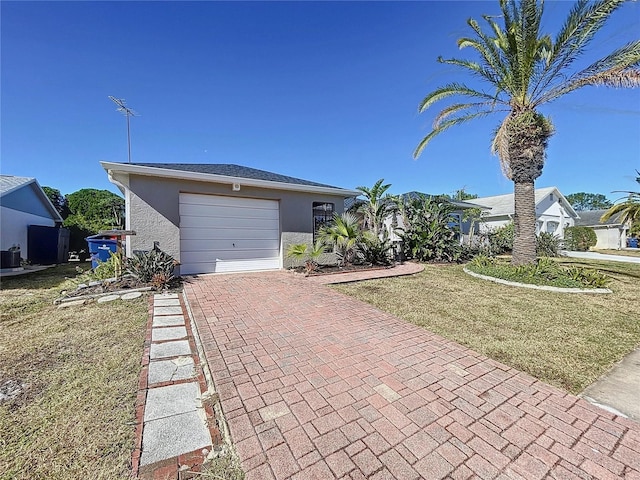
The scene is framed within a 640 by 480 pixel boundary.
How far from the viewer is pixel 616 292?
6.92 metres

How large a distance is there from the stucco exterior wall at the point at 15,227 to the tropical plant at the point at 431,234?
17.2 metres

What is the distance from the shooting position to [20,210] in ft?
41.2

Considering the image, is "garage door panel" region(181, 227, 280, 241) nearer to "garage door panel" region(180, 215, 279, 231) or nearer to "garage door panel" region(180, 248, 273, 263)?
"garage door panel" region(180, 215, 279, 231)

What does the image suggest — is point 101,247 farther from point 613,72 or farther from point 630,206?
point 630,206

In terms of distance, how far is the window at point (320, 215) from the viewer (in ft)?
34.6

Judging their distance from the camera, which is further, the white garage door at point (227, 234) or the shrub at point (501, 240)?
the shrub at point (501, 240)

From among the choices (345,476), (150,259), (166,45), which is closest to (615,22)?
(345,476)

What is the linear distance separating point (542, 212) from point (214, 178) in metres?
26.1

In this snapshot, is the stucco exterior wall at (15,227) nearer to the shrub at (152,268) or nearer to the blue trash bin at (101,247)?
the blue trash bin at (101,247)

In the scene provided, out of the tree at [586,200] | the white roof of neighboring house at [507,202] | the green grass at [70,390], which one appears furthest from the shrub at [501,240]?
the tree at [586,200]

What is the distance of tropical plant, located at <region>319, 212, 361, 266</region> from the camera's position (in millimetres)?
9617

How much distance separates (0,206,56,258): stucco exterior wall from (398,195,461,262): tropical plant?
17.2 meters

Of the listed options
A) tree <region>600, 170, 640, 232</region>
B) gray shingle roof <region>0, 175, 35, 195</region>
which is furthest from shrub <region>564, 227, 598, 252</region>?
gray shingle roof <region>0, 175, 35, 195</region>


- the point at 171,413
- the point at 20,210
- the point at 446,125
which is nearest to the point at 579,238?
the point at 446,125
